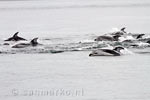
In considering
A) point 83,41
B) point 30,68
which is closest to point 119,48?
point 83,41

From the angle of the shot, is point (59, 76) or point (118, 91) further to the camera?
point (59, 76)

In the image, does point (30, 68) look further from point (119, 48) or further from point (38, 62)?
point (119, 48)

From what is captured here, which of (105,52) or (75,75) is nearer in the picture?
(75,75)

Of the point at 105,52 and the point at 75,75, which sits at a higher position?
the point at 105,52

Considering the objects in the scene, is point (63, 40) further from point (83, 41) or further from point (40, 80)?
point (40, 80)

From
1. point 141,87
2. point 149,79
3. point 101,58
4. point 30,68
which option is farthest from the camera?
point 101,58

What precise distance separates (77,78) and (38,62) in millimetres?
3390

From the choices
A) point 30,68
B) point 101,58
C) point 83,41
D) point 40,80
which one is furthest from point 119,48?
point 40,80

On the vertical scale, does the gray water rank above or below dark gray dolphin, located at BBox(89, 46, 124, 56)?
below

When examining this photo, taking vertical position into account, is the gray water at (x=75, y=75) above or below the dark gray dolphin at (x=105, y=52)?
below

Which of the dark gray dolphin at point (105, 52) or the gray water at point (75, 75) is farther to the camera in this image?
the dark gray dolphin at point (105, 52)

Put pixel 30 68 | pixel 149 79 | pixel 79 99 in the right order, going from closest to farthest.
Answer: pixel 79 99
pixel 149 79
pixel 30 68

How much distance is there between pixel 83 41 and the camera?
24953 mm

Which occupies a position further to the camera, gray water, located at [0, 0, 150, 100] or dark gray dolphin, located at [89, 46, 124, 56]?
dark gray dolphin, located at [89, 46, 124, 56]
